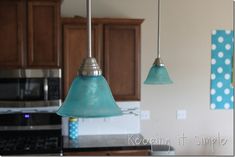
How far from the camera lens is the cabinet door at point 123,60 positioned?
3.47m

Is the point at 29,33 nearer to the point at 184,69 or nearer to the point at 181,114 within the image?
the point at 184,69

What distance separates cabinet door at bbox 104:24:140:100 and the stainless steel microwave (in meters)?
0.59

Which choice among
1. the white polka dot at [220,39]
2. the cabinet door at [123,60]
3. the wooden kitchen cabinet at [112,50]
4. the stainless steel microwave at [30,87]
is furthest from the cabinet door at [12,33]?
the white polka dot at [220,39]

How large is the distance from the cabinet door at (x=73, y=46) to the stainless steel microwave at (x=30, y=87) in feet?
0.66

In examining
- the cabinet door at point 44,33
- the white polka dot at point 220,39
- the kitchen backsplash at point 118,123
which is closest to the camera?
the cabinet door at point 44,33

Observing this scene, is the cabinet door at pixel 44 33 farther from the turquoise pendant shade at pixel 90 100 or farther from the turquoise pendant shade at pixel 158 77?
the turquoise pendant shade at pixel 90 100

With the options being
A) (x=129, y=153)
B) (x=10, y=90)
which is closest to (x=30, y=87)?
(x=10, y=90)

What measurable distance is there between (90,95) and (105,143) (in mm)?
2184

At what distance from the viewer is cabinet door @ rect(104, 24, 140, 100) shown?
3.47 metres

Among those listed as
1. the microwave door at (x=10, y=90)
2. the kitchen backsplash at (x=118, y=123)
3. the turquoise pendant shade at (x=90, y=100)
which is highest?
the turquoise pendant shade at (x=90, y=100)

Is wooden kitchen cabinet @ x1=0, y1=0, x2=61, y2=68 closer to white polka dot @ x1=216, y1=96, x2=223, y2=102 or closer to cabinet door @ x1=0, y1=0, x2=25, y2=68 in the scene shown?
cabinet door @ x1=0, y1=0, x2=25, y2=68

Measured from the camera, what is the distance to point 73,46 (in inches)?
134

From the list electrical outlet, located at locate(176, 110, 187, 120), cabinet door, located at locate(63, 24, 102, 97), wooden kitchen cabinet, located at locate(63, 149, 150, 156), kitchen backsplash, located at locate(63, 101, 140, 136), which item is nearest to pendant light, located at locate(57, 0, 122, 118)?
wooden kitchen cabinet, located at locate(63, 149, 150, 156)

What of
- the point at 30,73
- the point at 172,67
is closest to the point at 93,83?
the point at 30,73
